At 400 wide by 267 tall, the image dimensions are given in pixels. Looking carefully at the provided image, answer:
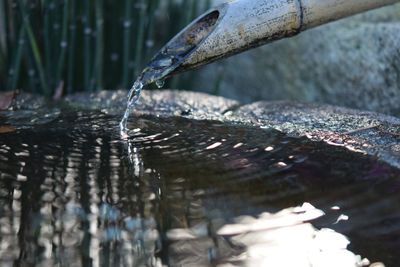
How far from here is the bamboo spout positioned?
157 centimetres

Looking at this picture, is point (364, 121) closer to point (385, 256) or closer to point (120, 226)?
point (385, 256)

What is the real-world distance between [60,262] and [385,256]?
56cm

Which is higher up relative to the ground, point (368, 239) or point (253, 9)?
point (253, 9)

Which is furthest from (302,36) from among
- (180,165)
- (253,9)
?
(180,165)

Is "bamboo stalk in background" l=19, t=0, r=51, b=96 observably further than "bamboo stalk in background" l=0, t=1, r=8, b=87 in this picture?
No

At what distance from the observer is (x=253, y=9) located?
1.57 meters

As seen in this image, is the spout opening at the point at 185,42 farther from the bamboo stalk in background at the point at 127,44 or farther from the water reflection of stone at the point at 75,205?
the bamboo stalk in background at the point at 127,44

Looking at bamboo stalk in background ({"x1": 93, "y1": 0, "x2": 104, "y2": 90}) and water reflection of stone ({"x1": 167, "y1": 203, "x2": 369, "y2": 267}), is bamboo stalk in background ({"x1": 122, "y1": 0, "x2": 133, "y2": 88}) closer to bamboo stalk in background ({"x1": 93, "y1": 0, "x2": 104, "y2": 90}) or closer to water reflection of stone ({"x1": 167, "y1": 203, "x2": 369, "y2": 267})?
bamboo stalk in background ({"x1": 93, "y1": 0, "x2": 104, "y2": 90})

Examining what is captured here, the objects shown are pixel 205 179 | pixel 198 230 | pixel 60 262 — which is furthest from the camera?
pixel 205 179

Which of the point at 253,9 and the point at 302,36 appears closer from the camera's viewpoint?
the point at 253,9

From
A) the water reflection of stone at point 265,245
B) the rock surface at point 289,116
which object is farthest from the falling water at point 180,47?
the water reflection of stone at point 265,245

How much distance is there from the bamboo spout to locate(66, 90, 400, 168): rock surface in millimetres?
314

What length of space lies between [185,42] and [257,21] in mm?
213

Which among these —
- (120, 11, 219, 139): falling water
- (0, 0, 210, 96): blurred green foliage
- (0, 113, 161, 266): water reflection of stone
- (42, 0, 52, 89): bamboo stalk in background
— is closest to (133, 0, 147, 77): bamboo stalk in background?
(0, 0, 210, 96): blurred green foliage
